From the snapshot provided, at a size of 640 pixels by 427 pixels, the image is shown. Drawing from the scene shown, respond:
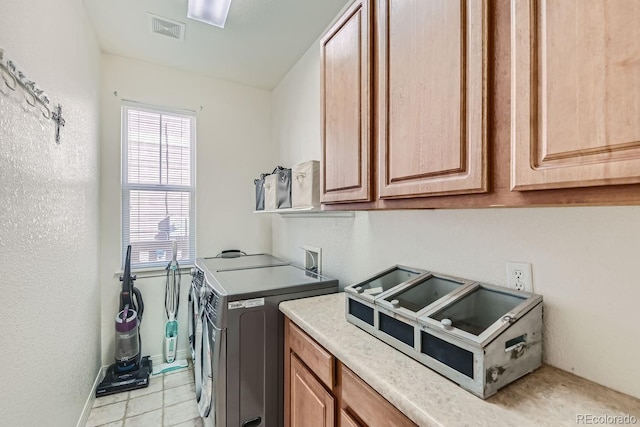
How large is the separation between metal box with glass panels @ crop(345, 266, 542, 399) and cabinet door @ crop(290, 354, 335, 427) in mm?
316

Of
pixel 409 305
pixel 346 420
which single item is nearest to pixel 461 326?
pixel 409 305

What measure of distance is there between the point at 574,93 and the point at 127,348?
3.15 metres

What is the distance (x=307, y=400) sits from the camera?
4.23 ft

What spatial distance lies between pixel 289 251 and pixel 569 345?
7.13ft

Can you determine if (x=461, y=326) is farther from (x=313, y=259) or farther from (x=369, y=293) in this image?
(x=313, y=259)

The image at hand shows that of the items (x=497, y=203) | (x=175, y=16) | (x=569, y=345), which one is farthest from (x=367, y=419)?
(x=175, y=16)

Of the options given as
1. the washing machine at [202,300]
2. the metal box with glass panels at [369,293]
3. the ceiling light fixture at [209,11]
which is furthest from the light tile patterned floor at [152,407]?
the ceiling light fixture at [209,11]

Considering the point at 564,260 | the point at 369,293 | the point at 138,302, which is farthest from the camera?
the point at 138,302

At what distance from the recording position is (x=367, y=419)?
92 centimetres

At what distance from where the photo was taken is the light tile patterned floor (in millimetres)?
1980

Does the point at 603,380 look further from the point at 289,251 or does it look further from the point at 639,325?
the point at 289,251

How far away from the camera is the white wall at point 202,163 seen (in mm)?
2521

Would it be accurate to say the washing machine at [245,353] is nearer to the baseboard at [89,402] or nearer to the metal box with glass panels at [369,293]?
the metal box with glass panels at [369,293]

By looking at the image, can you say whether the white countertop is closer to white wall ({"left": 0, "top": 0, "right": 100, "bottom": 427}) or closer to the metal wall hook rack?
white wall ({"left": 0, "top": 0, "right": 100, "bottom": 427})
